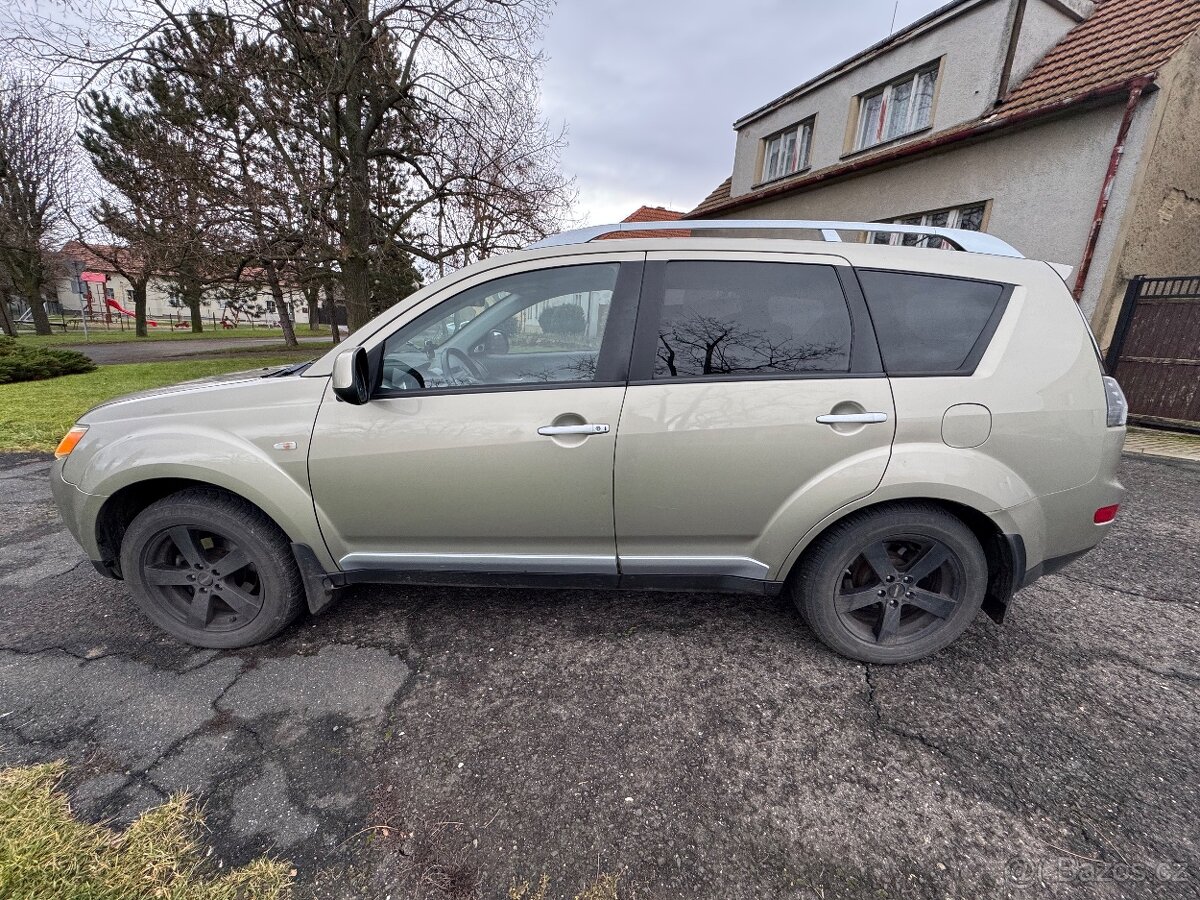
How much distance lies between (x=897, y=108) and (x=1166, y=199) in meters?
5.45

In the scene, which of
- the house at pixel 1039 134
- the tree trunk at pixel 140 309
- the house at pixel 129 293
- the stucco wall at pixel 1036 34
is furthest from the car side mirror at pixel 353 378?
the tree trunk at pixel 140 309

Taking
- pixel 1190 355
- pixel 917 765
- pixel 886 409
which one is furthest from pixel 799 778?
pixel 1190 355

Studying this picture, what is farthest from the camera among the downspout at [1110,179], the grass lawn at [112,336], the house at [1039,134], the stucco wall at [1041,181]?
the grass lawn at [112,336]

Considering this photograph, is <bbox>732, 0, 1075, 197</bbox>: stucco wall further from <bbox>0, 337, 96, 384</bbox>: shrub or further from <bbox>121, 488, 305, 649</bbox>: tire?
<bbox>0, 337, 96, 384</bbox>: shrub

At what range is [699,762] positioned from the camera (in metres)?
1.83

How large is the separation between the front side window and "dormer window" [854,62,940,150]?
11.2m

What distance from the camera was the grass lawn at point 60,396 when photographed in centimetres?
612

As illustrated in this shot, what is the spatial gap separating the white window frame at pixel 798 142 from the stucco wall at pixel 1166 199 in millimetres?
6849

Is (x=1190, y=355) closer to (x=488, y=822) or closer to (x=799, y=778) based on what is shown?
(x=799, y=778)

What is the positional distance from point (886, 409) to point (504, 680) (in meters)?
1.99

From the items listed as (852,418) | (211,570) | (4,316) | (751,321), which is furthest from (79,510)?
(4,316)

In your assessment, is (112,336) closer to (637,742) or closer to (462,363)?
(462,363)

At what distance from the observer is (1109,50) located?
24.9ft

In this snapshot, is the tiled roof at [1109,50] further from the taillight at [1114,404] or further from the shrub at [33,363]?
the shrub at [33,363]
